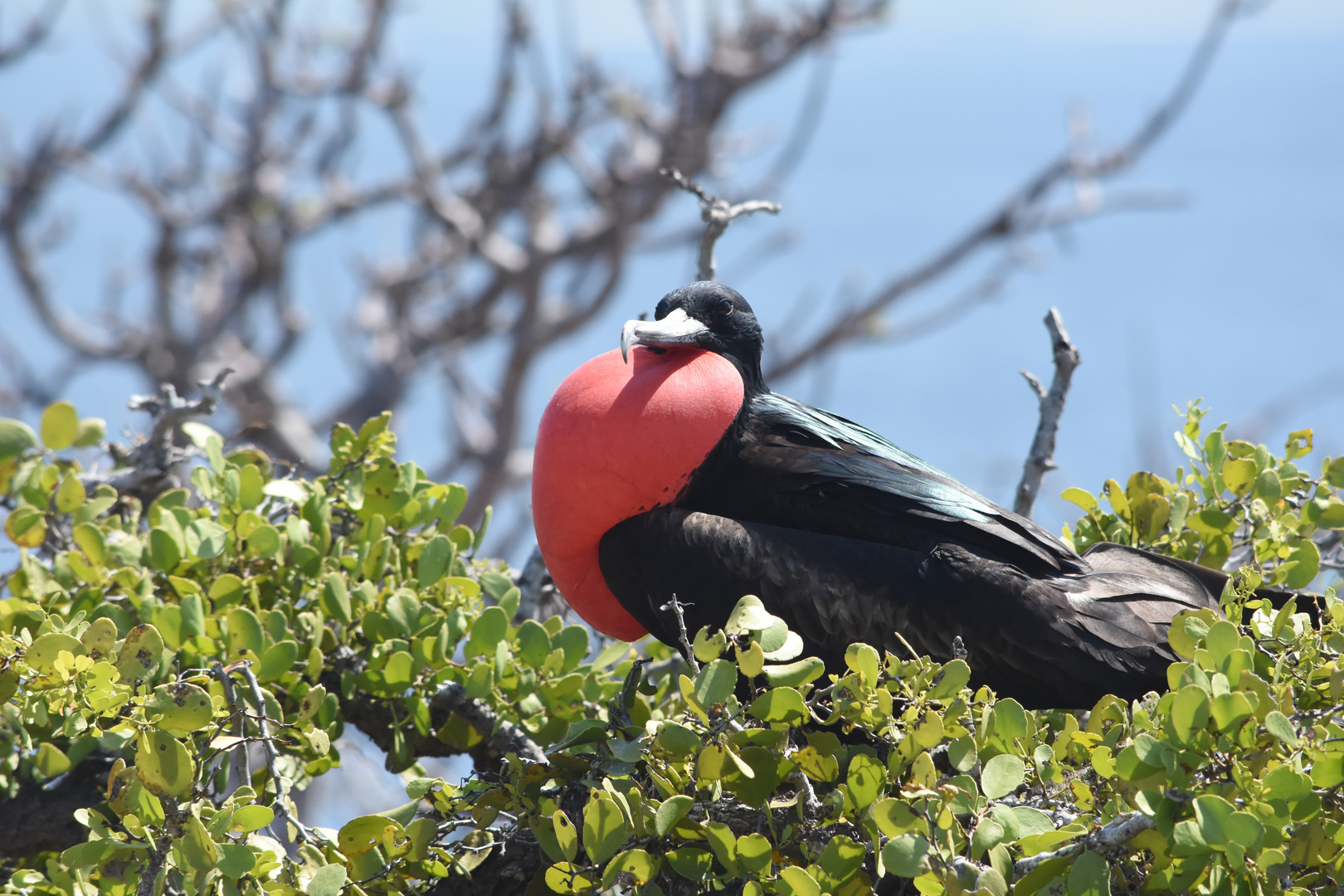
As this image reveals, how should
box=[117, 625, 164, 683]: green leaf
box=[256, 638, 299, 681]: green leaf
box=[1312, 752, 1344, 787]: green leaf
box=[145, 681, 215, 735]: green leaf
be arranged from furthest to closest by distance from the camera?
1. box=[256, 638, 299, 681]: green leaf
2. box=[117, 625, 164, 683]: green leaf
3. box=[145, 681, 215, 735]: green leaf
4. box=[1312, 752, 1344, 787]: green leaf

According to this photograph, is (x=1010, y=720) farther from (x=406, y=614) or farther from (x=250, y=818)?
(x=406, y=614)

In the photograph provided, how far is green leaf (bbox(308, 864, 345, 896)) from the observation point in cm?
174

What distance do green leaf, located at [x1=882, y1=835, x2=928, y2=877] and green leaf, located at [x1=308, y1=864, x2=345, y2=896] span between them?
747 mm

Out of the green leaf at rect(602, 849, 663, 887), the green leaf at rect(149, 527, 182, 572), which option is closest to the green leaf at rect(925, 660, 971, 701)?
the green leaf at rect(602, 849, 663, 887)

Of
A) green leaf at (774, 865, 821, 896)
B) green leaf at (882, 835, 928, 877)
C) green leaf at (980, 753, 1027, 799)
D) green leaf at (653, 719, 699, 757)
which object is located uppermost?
green leaf at (653, 719, 699, 757)

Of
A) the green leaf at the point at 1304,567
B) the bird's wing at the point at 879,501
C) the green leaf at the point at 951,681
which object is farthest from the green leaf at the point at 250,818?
the green leaf at the point at 1304,567

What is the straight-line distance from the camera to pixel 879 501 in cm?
243

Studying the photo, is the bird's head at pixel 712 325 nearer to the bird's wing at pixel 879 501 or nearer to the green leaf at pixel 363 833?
the bird's wing at pixel 879 501

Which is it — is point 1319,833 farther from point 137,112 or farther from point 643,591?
point 137,112

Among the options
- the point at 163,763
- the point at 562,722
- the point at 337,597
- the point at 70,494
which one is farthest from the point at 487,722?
the point at 70,494

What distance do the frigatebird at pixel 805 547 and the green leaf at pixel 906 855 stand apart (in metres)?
0.73

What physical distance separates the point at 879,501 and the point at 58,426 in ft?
5.61

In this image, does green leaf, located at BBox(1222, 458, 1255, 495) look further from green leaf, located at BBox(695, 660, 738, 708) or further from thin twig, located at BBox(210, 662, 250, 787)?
thin twig, located at BBox(210, 662, 250, 787)

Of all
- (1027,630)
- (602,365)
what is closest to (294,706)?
(602,365)
